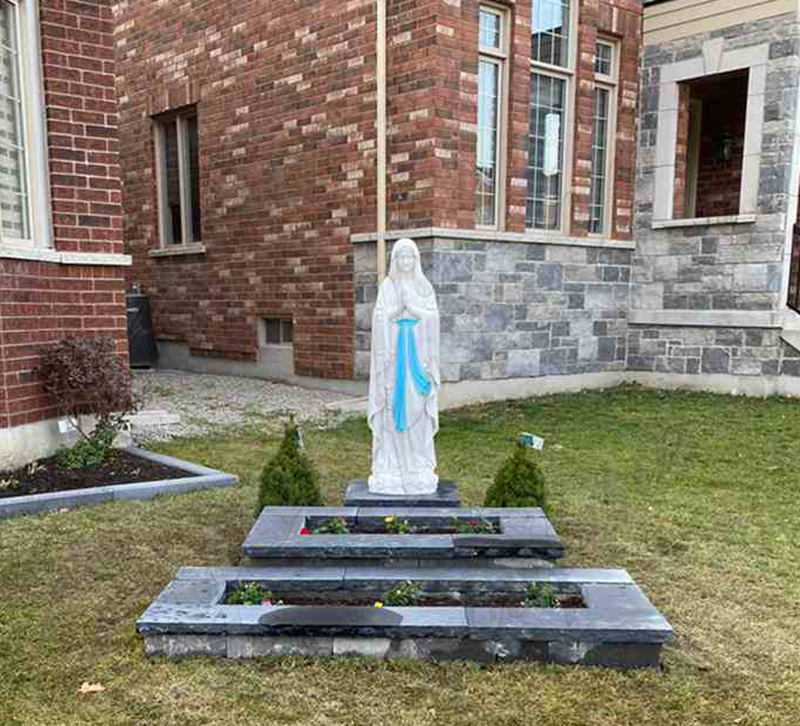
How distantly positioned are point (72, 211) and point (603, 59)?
7.68m

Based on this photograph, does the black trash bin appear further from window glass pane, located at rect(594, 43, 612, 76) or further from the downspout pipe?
window glass pane, located at rect(594, 43, 612, 76)

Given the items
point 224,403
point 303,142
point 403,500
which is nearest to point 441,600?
point 403,500

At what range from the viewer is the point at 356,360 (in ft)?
30.6

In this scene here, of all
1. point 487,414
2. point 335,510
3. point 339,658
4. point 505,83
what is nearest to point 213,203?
point 505,83

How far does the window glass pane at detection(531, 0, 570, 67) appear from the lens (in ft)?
30.2

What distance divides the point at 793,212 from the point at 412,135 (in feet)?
16.9

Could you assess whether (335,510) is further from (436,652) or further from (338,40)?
(338,40)

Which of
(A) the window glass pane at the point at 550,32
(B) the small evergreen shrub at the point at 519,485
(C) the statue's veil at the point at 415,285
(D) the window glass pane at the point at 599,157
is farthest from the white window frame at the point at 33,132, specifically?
(D) the window glass pane at the point at 599,157

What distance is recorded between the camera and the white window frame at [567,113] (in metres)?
9.41

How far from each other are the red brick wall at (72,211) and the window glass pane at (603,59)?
6.76 m

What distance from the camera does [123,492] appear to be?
5.18m

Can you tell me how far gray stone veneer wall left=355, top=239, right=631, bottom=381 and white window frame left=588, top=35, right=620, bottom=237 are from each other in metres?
0.45

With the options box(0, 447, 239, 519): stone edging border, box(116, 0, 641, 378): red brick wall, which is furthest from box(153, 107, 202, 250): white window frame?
box(0, 447, 239, 519): stone edging border

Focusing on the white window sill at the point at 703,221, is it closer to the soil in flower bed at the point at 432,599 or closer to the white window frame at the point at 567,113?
the white window frame at the point at 567,113
